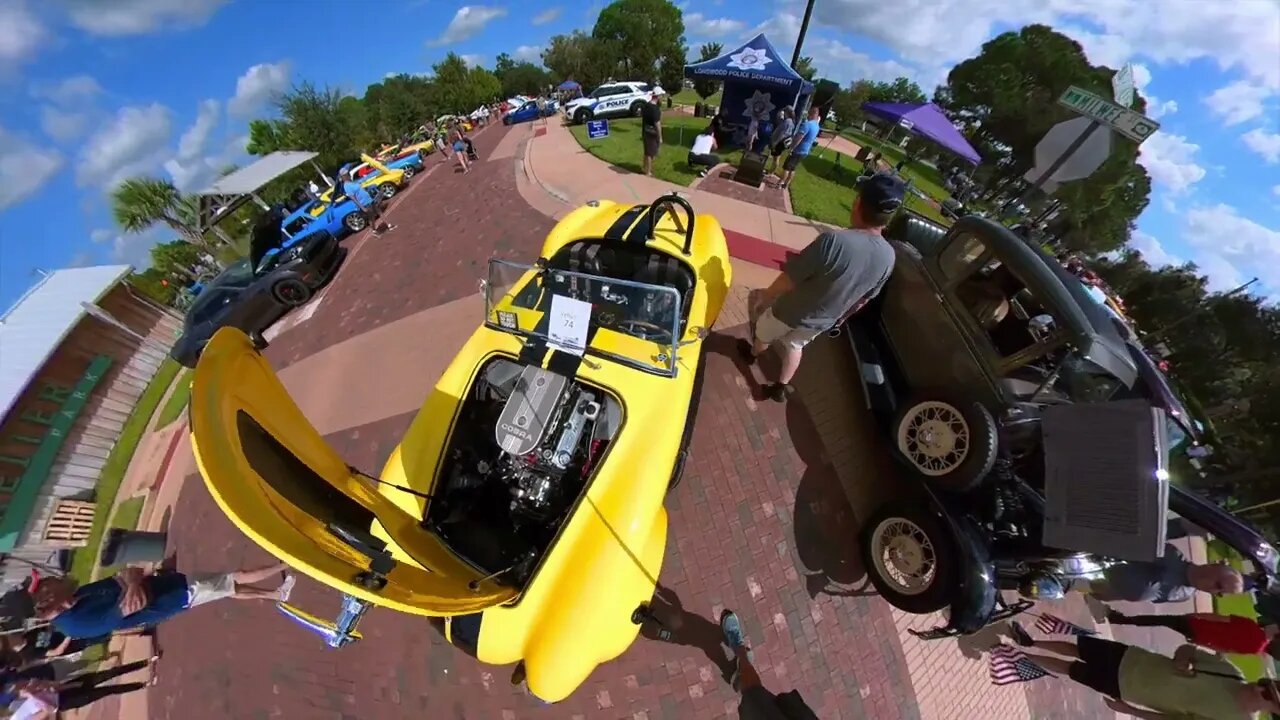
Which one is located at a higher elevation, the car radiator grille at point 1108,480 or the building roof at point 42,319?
the car radiator grille at point 1108,480

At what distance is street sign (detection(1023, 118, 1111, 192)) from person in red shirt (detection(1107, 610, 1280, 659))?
35.4 feet

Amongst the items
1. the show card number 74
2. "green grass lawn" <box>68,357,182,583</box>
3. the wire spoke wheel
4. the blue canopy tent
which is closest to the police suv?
the blue canopy tent

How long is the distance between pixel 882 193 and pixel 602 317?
240 centimetres

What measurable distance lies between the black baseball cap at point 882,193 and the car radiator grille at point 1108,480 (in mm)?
1852

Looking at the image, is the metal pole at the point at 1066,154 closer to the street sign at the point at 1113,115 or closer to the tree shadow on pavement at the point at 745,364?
the street sign at the point at 1113,115

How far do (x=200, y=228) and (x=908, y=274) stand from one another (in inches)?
578

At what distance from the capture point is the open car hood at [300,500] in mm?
1521

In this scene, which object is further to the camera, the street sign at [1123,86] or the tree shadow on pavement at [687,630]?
the street sign at [1123,86]

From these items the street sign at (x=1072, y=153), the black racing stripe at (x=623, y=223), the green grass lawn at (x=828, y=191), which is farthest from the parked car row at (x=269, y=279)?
the street sign at (x=1072, y=153)

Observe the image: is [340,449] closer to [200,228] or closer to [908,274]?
[908,274]

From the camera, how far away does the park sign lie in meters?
5.86

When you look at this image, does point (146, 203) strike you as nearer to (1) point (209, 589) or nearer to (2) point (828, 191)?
(1) point (209, 589)

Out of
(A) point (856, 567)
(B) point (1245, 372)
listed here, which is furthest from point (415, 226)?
(B) point (1245, 372)

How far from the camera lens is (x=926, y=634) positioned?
11.4 feet
